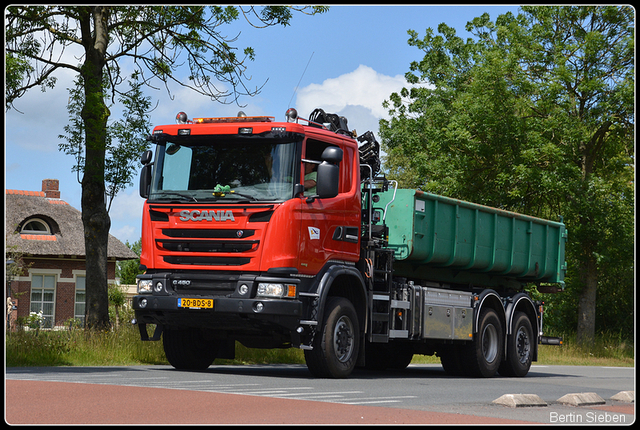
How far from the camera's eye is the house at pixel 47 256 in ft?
124

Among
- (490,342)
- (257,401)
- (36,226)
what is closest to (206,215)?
(257,401)

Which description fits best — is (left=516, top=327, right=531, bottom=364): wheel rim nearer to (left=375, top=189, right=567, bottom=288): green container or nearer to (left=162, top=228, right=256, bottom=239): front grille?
(left=375, top=189, right=567, bottom=288): green container

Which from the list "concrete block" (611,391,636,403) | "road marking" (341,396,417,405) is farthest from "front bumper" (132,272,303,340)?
"concrete block" (611,391,636,403)

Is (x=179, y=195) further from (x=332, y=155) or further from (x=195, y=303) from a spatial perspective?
(x=332, y=155)

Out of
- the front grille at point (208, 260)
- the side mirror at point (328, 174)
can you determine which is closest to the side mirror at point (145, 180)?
the front grille at point (208, 260)

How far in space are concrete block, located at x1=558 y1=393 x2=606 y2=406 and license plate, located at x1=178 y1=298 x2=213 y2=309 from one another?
449 centimetres

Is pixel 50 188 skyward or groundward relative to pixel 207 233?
skyward

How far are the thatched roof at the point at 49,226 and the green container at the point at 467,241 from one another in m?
26.2

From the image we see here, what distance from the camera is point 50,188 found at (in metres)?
43.4

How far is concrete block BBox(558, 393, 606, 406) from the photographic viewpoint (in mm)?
9375

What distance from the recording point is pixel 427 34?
39219 mm

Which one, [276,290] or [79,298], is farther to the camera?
[79,298]

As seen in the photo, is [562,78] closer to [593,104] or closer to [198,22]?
[593,104]

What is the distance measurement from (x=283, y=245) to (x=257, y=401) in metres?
3.05
